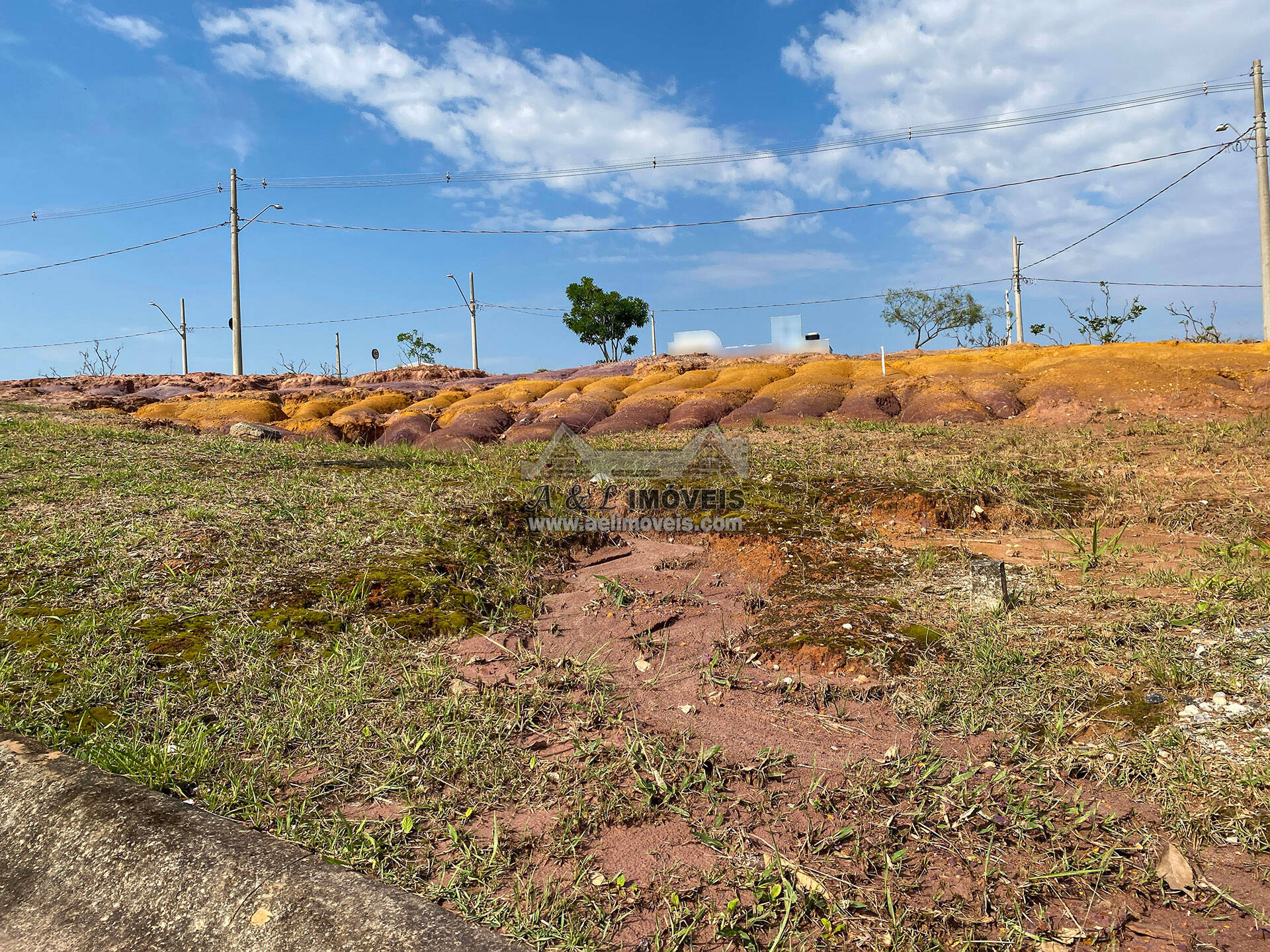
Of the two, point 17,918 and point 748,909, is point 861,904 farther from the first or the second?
point 17,918

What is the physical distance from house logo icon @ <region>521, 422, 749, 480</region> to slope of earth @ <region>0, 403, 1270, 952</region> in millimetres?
856

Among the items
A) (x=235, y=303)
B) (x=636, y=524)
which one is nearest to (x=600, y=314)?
(x=235, y=303)

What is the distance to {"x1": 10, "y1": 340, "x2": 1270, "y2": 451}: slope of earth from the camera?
29.3 feet

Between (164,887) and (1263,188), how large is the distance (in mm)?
21082

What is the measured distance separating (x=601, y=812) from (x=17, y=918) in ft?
4.73

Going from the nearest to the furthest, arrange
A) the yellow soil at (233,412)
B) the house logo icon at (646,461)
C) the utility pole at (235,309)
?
the house logo icon at (646,461)
the yellow soil at (233,412)
the utility pole at (235,309)

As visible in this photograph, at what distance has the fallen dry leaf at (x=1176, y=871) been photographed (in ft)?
5.84

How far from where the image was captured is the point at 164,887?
181 centimetres

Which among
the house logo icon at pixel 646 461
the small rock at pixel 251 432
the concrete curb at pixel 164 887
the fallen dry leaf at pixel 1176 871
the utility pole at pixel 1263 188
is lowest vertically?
the fallen dry leaf at pixel 1176 871

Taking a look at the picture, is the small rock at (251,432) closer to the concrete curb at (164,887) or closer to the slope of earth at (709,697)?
the slope of earth at (709,697)

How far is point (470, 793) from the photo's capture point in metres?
2.20

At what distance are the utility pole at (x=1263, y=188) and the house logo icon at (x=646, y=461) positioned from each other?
14.0 m

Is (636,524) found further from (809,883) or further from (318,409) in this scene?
(318,409)

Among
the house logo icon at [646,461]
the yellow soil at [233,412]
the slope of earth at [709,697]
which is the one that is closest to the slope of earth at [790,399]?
the yellow soil at [233,412]
